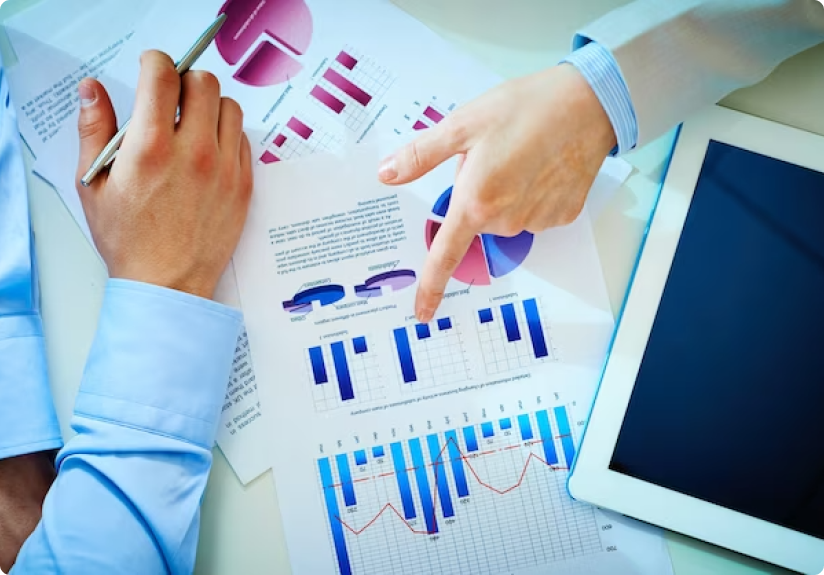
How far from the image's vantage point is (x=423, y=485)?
2.58 ft

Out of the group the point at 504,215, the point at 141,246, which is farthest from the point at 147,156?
the point at 504,215

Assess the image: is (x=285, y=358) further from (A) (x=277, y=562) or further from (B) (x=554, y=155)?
(B) (x=554, y=155)

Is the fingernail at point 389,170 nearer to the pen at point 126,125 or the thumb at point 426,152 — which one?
the thumb at point 426,152

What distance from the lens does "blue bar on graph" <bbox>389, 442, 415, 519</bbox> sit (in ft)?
2.56

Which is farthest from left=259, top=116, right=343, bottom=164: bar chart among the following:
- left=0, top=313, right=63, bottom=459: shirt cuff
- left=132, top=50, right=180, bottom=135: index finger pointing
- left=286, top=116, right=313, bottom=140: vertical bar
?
left=0, top=313, right=63, bottom=459: shirt cuff

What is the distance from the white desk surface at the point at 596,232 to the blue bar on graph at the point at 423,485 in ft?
0.51

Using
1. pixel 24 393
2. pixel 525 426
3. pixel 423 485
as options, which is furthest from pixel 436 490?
pixel 24 393

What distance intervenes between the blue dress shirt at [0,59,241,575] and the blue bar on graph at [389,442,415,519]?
19 cm

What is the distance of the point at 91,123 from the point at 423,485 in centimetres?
53

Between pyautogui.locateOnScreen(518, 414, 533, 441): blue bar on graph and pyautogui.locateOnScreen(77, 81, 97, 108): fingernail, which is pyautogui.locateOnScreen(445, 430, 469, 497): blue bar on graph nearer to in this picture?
pyautogui.locateOnScreen(518, 414, 533, 441): blue bar on graph

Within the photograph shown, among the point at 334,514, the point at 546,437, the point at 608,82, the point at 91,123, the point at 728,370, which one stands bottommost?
the point at 334,514

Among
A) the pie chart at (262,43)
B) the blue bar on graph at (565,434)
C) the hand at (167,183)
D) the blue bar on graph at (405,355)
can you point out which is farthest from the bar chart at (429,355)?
the pie chart at (262,43)

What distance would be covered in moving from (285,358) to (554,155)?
0.36 m

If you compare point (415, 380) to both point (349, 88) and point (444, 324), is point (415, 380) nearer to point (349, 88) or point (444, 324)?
point (444, 324)
